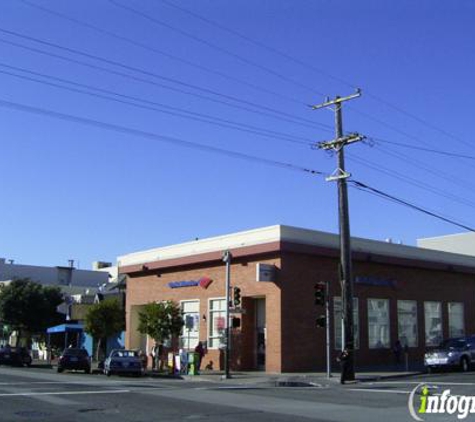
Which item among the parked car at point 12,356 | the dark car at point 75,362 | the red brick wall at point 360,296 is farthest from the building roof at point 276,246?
the parked car at point 12,356

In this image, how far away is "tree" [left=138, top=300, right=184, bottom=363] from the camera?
126 ft

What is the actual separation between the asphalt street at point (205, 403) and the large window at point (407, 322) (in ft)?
51.9

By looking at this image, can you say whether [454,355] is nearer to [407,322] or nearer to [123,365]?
[407,322]

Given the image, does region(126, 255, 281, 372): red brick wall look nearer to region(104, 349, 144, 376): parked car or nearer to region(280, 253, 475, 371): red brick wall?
region(280, 253, 475, 371): red brick wall

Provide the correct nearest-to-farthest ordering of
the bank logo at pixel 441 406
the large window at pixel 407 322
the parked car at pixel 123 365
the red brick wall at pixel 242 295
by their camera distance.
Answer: the bank logo at pixel 441 406 → the parked car at pixel 123 365 → the red brick wall at pixel 242 295 → the large window at pixel 407 322

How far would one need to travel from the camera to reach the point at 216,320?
39000 millimetres

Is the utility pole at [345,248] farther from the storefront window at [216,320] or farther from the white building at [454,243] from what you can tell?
the white building at [454,243]

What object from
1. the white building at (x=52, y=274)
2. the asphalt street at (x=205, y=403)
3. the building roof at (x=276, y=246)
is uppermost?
the white building at (x=52, y=274)

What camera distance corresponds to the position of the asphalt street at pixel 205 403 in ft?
49.0

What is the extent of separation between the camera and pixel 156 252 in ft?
146

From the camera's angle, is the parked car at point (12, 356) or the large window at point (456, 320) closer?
the large window at point (456, 320)

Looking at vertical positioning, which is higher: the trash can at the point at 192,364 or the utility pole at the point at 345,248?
the utility pole at the point at 345,248

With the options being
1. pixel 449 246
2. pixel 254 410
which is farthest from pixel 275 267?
pixel 449 246

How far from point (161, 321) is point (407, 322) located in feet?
48.5
